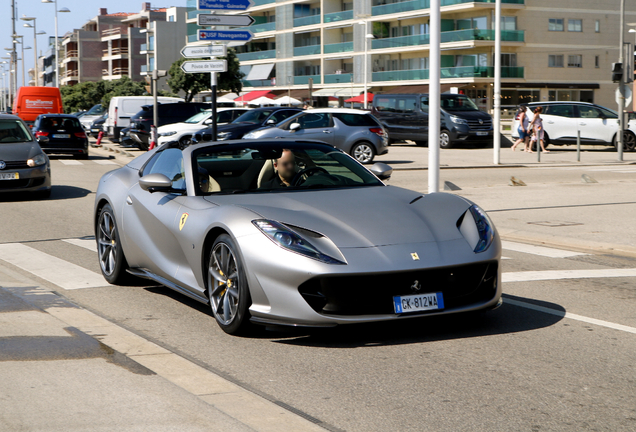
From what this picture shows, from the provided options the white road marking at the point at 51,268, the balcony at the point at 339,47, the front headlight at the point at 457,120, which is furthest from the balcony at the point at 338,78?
Answer: the white road marking at the point at 51,268

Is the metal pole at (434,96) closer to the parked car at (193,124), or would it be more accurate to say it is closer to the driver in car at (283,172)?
the driver in car at (283,172)

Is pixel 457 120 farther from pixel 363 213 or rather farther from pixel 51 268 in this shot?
pixel 363 213

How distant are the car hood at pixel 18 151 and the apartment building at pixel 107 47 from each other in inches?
3914

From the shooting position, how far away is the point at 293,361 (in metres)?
A: 5.06

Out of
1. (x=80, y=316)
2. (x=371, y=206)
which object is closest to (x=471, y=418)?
(x=371, y=206)

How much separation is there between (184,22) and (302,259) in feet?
354

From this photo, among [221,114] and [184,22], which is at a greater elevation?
[184,22]

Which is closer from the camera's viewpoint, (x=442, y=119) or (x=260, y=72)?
(x=442, y=119)

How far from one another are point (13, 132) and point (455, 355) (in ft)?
43.1

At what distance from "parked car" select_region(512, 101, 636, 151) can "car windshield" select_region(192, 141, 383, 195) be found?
25.6m

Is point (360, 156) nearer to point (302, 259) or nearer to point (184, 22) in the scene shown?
point (302, 259)

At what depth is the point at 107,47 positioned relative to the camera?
125 m

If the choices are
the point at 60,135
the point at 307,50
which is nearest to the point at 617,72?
the point at 60,135

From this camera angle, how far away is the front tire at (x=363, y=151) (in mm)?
24453
